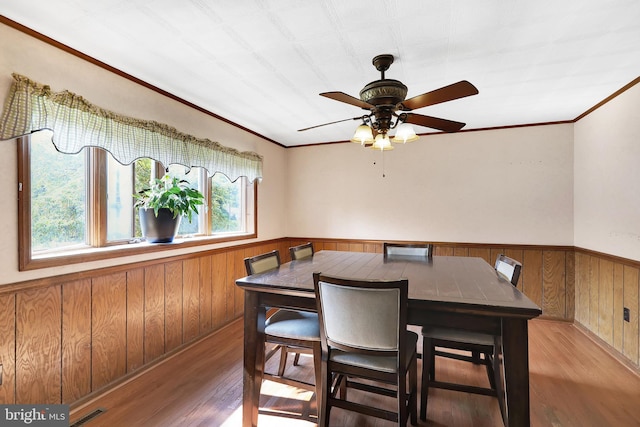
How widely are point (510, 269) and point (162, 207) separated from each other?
2.58 meters

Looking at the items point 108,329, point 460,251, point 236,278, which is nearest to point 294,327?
point 108,329

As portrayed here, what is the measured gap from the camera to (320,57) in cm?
206

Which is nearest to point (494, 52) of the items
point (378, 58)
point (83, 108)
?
point (378, 58)

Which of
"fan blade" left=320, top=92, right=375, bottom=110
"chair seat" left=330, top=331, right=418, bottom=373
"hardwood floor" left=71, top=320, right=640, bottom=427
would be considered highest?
"fan blade" left=320, top=92, right=375, bottom=110

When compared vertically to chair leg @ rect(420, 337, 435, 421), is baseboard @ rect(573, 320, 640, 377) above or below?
below

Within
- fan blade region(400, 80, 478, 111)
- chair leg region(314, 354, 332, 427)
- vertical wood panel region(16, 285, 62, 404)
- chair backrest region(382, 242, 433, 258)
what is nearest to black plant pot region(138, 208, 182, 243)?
vertical wood panel region(16, 285, 62, 404)

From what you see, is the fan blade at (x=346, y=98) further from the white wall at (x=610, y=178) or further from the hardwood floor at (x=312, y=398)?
the white wall at (x=610, y=178)

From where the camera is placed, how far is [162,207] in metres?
2.42

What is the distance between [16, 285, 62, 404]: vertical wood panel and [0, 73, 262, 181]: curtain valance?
0.89 metres

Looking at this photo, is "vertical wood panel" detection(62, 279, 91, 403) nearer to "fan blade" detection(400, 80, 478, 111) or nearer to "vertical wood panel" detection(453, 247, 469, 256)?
"fan blade" detection(400, 80, 478, 111)

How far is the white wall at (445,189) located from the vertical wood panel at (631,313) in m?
1.05

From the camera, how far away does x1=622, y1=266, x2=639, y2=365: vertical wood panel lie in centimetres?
243

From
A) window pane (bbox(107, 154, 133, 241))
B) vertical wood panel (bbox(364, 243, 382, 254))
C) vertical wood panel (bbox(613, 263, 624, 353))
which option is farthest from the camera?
vertical wood panel (bbox(364, 243, 382, 254))

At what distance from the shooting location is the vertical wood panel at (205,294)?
3.04 metres
